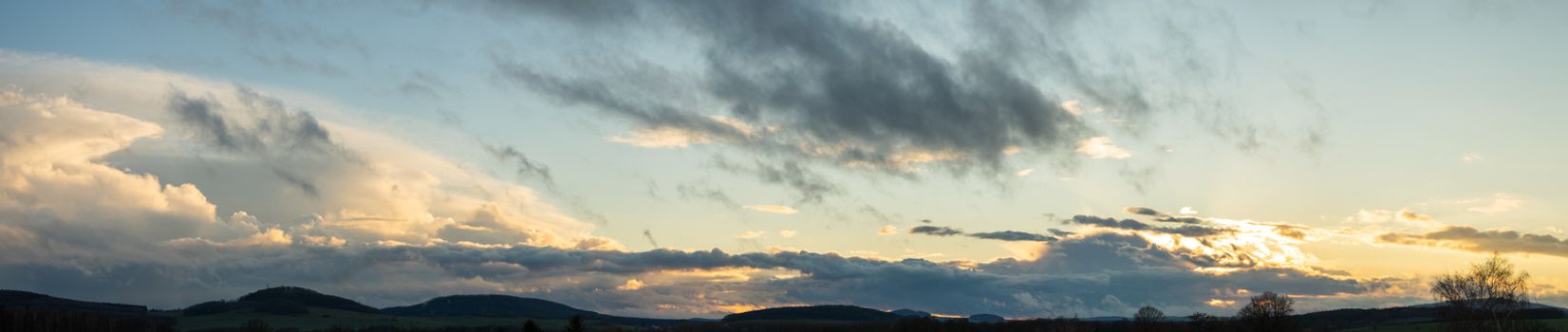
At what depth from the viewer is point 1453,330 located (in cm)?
14525

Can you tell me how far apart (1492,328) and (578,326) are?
12627cm

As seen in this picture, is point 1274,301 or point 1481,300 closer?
point 1481,300

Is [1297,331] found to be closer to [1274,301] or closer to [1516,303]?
[1274,301]

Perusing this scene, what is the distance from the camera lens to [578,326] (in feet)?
605

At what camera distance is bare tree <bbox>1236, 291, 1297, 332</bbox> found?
184125 mm

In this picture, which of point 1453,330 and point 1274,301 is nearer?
point 1453,330

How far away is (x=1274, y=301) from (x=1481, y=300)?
164 feet

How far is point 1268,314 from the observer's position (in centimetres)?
18650

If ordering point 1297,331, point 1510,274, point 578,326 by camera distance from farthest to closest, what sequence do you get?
point 1297,331
point 578,326
point 1510,274

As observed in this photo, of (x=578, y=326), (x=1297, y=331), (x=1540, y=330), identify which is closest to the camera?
(x=1540, y=330)

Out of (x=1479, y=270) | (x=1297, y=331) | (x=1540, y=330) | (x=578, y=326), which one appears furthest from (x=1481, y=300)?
(x=578, y=326)

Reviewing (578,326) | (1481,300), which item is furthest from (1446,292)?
(578,326)

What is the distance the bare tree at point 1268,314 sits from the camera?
18412 centimetres

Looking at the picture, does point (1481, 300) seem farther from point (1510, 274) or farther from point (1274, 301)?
point (1274, 301)
